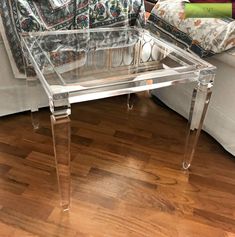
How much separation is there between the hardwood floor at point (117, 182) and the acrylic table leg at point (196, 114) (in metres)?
0.07

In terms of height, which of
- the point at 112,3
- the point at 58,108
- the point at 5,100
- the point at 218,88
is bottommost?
the point at 5,100

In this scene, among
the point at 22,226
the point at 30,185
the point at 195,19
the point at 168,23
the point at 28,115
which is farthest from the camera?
the point at 28,115

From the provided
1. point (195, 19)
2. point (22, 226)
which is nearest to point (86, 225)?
point (22, 226)

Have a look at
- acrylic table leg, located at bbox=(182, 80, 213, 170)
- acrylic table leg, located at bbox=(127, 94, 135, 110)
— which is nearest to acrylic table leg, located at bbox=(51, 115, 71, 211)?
acrylic table leg, located at bbox=(182, 80, 213, 170)

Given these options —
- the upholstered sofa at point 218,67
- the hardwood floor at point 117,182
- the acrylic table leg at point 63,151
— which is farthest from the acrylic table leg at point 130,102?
the acrylic table leg at point 63,151

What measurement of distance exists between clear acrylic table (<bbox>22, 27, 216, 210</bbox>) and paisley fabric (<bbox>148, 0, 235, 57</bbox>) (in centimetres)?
10

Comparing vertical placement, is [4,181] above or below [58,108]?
below

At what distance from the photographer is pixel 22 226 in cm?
81

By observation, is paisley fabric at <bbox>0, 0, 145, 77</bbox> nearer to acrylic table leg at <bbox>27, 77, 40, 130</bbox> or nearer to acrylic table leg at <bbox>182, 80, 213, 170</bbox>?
acrylic table leg at <bbox>27, 77, 40, 130</bbox>

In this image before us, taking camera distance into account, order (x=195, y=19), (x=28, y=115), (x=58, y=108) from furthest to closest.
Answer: (x=28, y=115) < (x=195, y=19) < (x=58, y=108)

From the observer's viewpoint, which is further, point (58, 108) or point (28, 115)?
point (28, 115)

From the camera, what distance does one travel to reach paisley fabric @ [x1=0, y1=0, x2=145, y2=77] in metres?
1.06

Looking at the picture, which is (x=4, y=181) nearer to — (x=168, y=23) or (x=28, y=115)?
(x=28, y=115)

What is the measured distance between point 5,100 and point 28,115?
13cm
